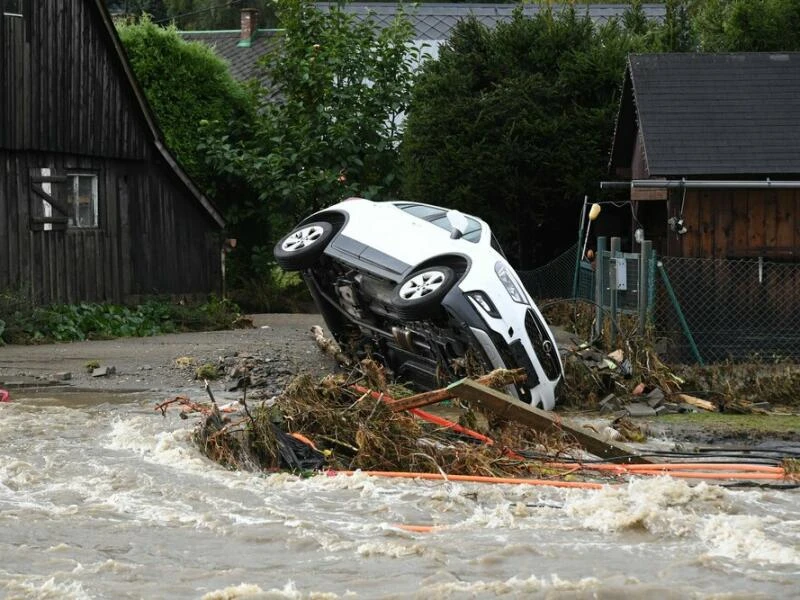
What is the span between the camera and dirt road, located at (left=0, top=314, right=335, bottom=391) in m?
16.2

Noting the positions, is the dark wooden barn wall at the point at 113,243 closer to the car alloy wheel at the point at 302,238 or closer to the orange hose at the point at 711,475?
the car alloy wheel at the point at 302,238

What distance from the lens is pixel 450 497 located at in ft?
33.4

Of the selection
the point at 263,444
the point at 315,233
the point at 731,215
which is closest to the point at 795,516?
the point at 263,444

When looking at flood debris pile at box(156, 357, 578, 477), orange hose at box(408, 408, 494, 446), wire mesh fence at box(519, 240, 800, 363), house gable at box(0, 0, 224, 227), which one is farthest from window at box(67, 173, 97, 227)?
orange hose at box(408, 408, 494, 446)

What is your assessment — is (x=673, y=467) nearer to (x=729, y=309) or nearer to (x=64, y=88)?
(x=729, y=309)

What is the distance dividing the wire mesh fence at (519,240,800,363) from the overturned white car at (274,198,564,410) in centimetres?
236

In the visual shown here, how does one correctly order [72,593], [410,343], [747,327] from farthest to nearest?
[747,327]
[410,343]
[72,593]

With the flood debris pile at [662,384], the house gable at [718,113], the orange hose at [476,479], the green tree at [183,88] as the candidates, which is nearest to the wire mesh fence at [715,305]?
the flood debris pile at [662,384]

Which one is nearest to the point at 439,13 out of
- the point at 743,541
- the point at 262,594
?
the point at 743,541

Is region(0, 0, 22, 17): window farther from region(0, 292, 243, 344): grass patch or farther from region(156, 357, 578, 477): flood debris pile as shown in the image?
region(156, 357, 578, 477): flood debris pile

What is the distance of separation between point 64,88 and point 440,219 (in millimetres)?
9516

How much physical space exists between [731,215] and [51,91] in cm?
1107

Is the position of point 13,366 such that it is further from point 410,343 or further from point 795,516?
point 795,516

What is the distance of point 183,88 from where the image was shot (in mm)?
26969
